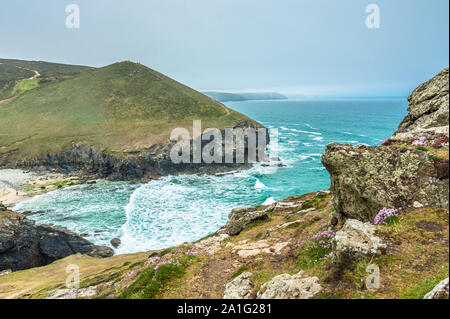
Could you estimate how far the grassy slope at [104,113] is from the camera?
84750mm

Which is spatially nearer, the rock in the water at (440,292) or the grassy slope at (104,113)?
the rock in the water at (440,292)

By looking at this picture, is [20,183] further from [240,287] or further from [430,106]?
[430,106]

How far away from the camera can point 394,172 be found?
894 cm

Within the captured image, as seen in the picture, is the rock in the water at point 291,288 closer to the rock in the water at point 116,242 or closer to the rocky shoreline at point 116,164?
the rock in the water at point 116,242

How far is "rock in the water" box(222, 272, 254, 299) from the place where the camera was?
901cm

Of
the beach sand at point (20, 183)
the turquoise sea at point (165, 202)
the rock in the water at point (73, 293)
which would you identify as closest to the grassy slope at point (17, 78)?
the beach sand at point (20, 183)

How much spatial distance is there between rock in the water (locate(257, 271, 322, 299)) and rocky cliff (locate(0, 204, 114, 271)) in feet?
103

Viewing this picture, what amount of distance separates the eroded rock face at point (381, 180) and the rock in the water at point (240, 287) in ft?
17.8

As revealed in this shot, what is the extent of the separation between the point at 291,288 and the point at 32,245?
37664 mm

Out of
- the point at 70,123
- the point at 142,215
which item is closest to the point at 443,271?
the point at 142,215

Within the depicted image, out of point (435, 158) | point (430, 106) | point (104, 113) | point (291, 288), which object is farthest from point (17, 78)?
point (435, 158)

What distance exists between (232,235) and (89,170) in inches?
2808

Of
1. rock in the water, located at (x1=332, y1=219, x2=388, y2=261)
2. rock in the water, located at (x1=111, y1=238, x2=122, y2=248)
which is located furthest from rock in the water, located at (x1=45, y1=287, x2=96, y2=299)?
rock in the water, located at (x1=111, y1=238, x2=122, y2=248)

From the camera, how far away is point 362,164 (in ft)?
31.6
